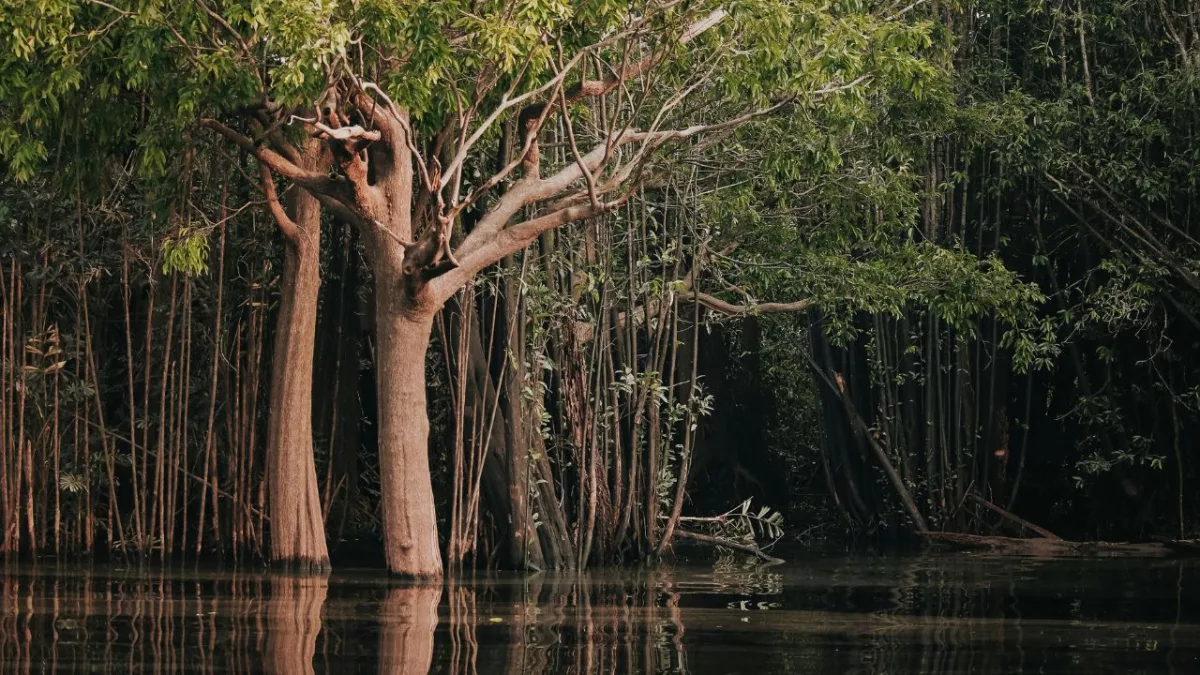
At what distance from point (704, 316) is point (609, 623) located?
6.24m

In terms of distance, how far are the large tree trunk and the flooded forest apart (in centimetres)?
3

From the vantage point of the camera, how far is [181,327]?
1153 cm

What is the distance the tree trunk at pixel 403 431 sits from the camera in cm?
952

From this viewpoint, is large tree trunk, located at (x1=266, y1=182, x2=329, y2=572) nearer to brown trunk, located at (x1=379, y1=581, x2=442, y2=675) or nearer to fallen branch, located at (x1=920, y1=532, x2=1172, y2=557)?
brown trunk, located at (x1=379, y1=581, x2=442, y2=675)

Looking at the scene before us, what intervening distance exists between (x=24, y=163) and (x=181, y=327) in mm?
2923

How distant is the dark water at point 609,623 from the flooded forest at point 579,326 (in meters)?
0.05

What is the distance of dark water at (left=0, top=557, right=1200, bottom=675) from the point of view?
5801mm

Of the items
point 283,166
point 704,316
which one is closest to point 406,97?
point 283,166

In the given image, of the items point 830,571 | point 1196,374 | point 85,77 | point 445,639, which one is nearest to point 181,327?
point 85,77

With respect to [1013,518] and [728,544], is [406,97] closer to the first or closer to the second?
[728,544]

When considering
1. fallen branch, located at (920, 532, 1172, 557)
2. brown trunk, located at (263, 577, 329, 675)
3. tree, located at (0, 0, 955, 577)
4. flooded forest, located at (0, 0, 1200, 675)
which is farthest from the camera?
fallen branch, located at (920, 532, 1172, 557)

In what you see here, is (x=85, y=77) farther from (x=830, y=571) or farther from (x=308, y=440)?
(x=830, y=571)

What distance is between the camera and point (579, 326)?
1130cm

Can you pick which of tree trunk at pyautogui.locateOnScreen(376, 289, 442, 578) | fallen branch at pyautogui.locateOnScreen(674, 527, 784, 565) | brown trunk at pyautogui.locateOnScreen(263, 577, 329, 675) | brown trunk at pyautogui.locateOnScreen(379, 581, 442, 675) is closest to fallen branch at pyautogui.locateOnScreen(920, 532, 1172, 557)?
fallen branch at pyautogui.locateOnScreen(674, 527, 784, 565)
